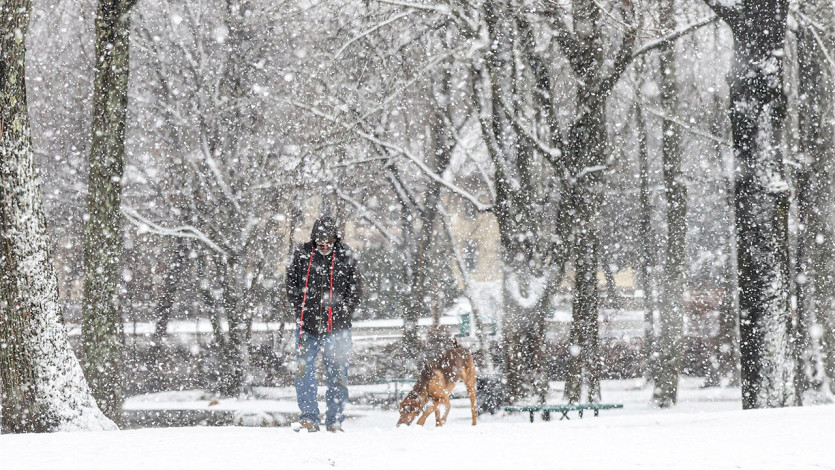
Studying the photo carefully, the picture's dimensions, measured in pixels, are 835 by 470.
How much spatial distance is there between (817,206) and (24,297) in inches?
509

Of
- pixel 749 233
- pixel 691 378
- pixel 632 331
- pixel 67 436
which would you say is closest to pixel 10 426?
pixel 67 436

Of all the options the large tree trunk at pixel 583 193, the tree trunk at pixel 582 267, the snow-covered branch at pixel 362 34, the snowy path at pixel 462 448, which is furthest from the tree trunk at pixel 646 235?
the snowy path at pixel 462 448

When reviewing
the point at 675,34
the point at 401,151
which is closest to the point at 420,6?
the point at 401,151

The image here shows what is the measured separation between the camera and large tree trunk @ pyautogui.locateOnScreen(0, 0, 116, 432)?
281 inches

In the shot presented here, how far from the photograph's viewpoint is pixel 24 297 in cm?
718

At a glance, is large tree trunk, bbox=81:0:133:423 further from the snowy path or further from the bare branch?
the bare branch

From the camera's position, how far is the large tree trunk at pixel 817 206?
48.0 ft

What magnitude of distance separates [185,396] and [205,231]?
3.78 meters

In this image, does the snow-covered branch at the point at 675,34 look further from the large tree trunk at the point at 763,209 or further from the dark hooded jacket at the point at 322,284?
→ the dark hooded jacket at the point at 322,284

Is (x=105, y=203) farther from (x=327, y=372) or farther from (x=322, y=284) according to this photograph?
(x=327, y=372)

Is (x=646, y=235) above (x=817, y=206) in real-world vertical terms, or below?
below

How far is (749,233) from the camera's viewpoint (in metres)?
8.17

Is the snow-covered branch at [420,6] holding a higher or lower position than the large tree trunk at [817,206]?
higher

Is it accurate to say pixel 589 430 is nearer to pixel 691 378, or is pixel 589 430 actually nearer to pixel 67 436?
pixel 67 436
